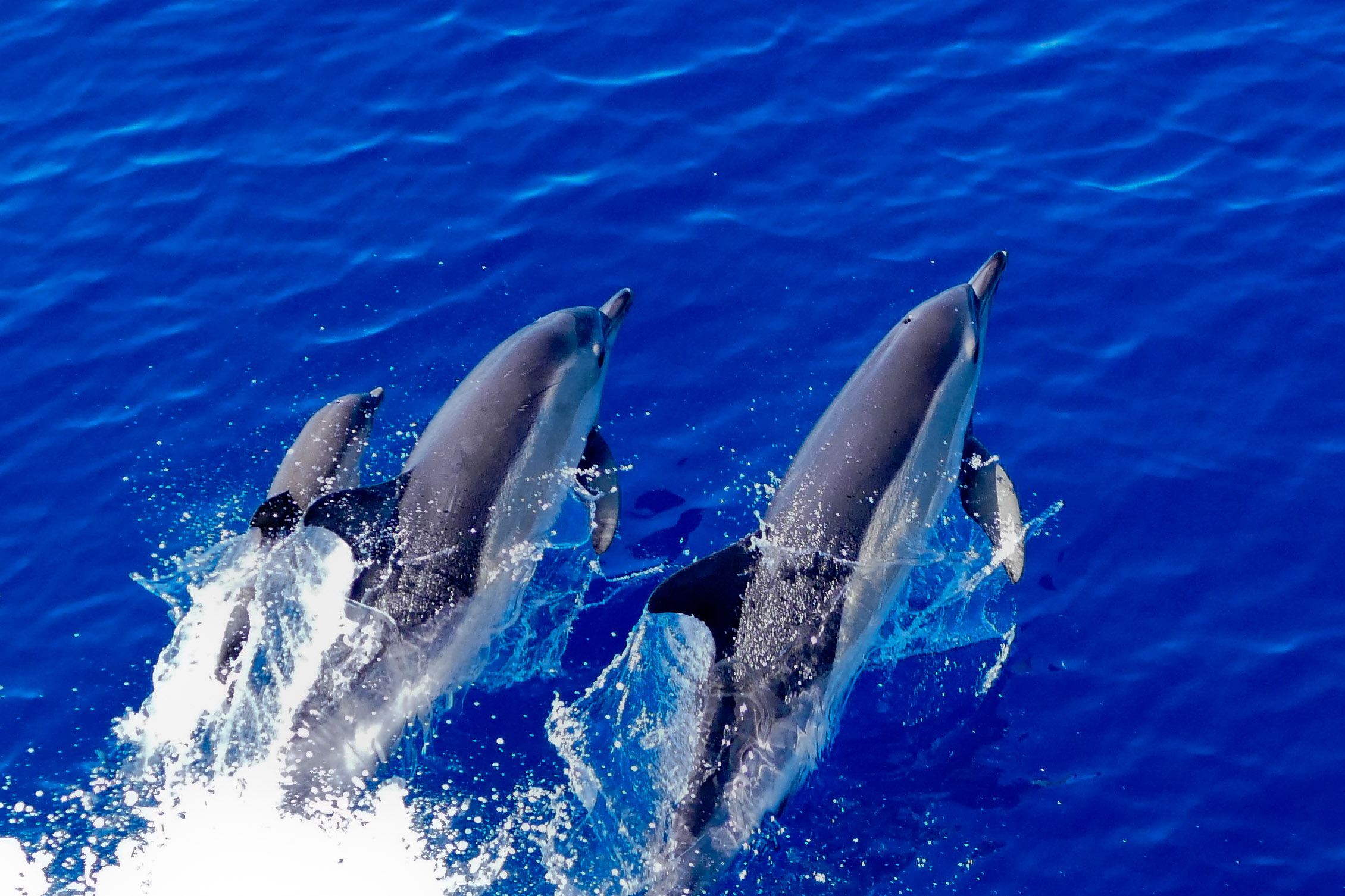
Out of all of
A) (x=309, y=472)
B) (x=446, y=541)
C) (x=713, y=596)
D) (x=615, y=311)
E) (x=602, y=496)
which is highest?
(x=615, y=311)

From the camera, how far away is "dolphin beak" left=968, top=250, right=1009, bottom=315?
10328 millimetres

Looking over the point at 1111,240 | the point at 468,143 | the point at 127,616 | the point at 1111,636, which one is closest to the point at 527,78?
the point at 468,143

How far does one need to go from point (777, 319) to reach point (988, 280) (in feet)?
5.66

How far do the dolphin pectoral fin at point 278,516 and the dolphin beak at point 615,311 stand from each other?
279cm

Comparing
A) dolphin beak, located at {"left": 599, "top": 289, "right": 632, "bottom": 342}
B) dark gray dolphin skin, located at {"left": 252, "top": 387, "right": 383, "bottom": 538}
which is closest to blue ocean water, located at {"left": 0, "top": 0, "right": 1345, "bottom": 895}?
dark gray dolphin skin, located at {"left": 252, "top": 387, "right": 383, "bottom": 538}

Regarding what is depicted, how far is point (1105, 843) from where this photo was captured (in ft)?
27.2

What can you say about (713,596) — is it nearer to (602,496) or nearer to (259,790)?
(602,496)

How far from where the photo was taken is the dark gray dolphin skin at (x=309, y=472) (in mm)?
8508

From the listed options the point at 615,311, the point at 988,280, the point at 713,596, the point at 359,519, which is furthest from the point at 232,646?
the point at 988,280

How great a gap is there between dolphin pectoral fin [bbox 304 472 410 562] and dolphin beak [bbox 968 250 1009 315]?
180 inches

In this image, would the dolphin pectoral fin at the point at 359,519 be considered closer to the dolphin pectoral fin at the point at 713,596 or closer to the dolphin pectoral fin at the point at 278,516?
the dolphin pectoral fin at the point at 278,516

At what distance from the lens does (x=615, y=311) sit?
10.6 meters

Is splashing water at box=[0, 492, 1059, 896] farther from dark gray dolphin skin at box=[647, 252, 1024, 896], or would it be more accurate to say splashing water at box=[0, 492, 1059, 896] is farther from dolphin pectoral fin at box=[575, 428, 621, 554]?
dolphin pectoral fin at box=[575, 428, 621, 554]

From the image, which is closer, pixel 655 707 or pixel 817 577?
pixel 817 577
